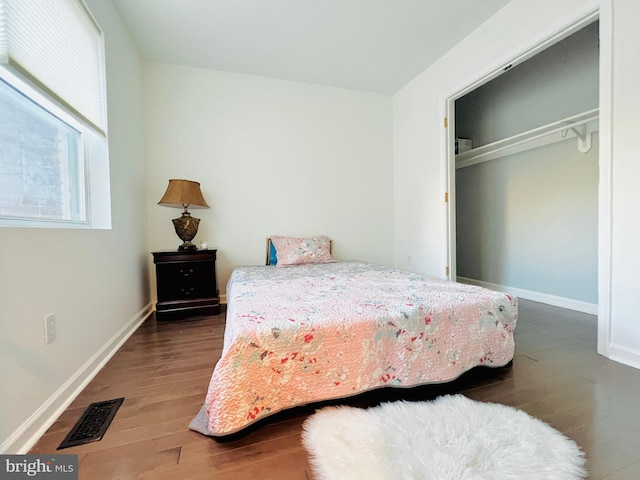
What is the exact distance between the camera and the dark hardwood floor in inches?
37.2

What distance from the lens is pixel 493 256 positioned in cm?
355

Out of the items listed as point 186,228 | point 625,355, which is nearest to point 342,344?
point 625,355

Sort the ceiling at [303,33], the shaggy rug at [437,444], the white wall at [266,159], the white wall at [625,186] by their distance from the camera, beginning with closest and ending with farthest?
1. the shaggy rug at [437,444]
2. the white wall at [625,186]
3. the ceiling at [303,33]
4. the white wall at [266,159]

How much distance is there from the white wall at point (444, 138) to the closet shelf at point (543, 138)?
0.64 meters

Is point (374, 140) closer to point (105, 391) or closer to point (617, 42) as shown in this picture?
point (617, 42)

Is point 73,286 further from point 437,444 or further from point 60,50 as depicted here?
point 437,444

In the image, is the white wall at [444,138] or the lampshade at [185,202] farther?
the lampshade at [185,202]

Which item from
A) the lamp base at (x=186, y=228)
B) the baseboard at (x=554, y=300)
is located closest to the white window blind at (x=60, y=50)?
the lamp base at (x=186, y=228)

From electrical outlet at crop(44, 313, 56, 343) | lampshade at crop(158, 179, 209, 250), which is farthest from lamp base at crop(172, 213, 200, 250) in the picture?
electrical outlet at crop(44, 313, 56, 343)

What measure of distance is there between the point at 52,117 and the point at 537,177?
4233mm

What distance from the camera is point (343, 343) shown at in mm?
1194

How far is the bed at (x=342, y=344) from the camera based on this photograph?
1.06 meters

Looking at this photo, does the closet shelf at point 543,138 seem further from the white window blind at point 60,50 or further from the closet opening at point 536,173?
the white window blind at point 60,50

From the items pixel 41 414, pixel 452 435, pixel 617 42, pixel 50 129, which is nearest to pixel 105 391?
pixel 41 414
